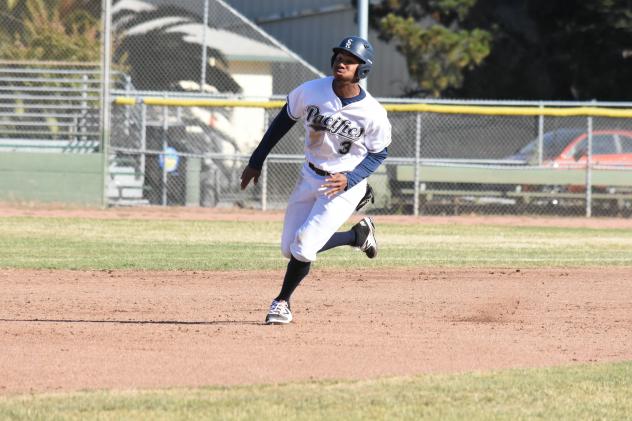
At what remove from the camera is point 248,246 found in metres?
14.3

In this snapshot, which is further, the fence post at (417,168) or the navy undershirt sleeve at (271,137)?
the fence post at (417,168)

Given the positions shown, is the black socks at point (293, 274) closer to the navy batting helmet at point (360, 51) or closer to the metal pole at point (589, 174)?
the navy batting helmet at point (360, 51)

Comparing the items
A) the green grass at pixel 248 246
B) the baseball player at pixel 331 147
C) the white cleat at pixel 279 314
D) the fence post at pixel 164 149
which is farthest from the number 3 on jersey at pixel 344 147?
the fence post at pixel 164 149

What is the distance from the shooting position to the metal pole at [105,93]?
18.7m

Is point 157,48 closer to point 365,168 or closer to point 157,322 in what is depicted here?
point 157,322

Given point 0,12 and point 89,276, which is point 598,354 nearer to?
point 89,276

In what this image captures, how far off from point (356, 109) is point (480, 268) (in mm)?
5298

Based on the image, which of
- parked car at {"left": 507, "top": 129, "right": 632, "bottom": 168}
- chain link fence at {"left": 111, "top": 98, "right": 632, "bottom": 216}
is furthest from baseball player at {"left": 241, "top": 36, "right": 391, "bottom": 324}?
parked car at {"left": 507, "top": 129, "right": 632, "bottom": 168}

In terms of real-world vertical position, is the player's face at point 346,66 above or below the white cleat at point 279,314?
above

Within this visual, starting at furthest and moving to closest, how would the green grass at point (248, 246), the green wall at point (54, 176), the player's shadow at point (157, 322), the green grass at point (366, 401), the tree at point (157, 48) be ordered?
1. the tree at point (157, 48)
2. the green wall at point (54, 176)
3. the green grass at point (248, 246)
4. the player's shadow at point (157, 322)
5. the green grass at point (366, 401)

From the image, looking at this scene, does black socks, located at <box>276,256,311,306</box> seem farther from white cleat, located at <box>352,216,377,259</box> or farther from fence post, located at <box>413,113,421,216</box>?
fence post, located at <box>413,113,421,216</box>

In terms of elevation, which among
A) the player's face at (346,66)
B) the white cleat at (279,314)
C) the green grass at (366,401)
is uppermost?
the player's face at (346,66)

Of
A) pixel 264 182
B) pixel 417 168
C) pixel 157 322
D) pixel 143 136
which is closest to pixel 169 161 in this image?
pixel 143 136

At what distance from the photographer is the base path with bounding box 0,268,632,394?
621 centimetres
